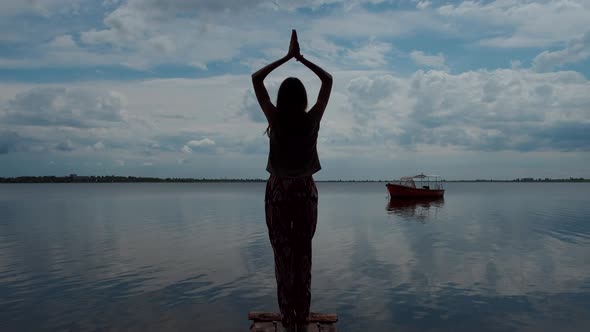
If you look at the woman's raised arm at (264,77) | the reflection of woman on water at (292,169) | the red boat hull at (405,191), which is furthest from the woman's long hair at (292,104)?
the red boat hull at (405,191)

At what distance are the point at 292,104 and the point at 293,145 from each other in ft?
1.75

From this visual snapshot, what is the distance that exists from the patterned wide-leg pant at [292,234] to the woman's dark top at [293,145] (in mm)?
132

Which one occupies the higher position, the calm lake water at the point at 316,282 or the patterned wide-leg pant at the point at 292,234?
the patterned wide-leg pant at the point at 292,234

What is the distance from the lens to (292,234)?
18.6ft

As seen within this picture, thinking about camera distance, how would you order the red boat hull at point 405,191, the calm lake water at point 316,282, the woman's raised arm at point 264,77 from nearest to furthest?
the woman's raised arm at point 264,77, the calm lake water at point 316,282, the red boat hull at point 405,191

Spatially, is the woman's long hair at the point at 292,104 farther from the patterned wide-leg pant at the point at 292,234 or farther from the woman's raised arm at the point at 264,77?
the patterned wide-leg pant at the point at 292,234

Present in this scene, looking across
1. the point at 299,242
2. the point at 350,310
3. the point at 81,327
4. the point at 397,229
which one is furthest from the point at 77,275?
the point at 397,229

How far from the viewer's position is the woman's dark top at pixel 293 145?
18.0 ft

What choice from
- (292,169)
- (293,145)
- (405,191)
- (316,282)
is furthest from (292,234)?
(405,191)

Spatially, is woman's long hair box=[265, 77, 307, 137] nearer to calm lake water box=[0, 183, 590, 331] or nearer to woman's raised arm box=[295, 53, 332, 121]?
woman's raised arm box=[295, 53, 332, 121]

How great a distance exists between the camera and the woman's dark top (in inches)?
216

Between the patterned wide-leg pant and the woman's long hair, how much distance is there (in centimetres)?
76

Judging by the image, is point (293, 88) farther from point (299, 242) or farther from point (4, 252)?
point (4, 252)

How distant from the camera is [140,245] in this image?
26.2m
